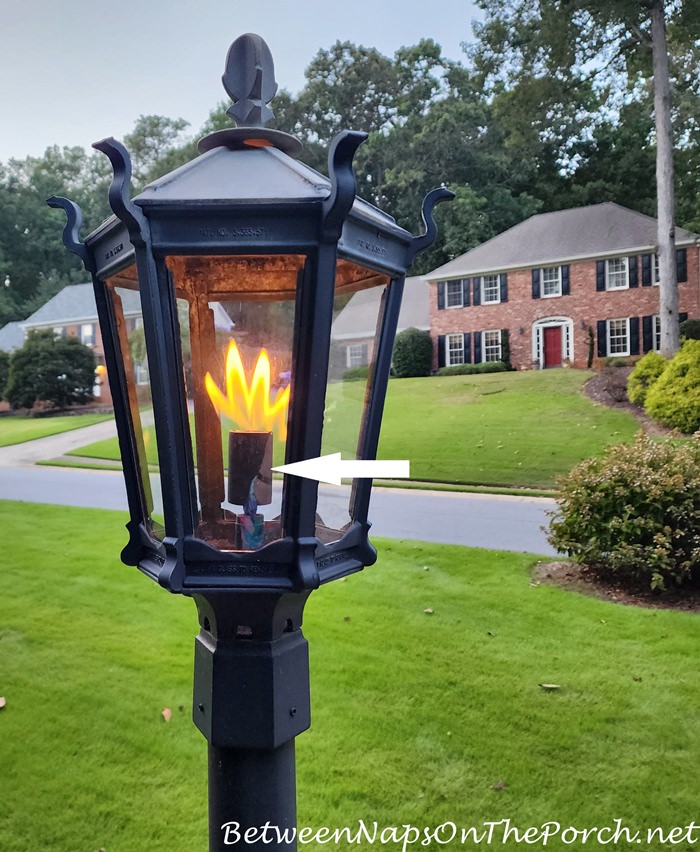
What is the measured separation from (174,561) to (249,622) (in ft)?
0.63

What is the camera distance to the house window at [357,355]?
94cm

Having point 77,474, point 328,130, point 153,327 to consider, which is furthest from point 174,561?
point 328,130

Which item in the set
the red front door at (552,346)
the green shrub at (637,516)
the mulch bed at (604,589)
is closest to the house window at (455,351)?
the red front door at (552,346)

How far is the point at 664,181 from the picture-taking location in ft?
34.8

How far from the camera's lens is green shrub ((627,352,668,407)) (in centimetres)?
1098

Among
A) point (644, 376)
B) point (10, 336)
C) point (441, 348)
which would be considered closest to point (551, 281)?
point (441, 348)

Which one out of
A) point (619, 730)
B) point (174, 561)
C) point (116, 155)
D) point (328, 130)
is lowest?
point (619, 730)

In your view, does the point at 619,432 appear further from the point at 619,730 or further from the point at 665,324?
the point at 619,730

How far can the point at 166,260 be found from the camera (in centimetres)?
84

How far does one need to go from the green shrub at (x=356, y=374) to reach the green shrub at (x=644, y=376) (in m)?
11.1

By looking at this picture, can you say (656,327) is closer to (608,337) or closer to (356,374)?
(608,337)

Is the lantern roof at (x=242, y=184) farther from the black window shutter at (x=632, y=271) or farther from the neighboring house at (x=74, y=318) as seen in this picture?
the neighboring house at (x=74, y=318)

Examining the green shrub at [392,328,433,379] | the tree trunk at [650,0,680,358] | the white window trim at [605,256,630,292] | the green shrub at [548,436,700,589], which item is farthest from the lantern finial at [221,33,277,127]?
the white window trim at [605,256,630,292]

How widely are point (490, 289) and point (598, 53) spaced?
17.3ft
